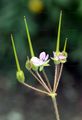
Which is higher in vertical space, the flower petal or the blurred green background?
the flower petal

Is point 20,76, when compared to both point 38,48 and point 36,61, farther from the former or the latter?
point 38,48

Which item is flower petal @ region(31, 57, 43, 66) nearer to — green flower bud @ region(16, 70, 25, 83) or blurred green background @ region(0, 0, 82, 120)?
green flower bud @ region(16, 70, 25, 83)

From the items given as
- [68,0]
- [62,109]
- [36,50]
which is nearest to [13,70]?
[36,50]

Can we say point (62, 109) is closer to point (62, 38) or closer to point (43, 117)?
point (43, 117)

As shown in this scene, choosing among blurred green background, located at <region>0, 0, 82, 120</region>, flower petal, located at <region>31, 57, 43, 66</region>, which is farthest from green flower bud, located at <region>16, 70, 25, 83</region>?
blurred green background, located at <region>0, 0, 82, 120</region>

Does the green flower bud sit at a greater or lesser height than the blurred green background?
greater

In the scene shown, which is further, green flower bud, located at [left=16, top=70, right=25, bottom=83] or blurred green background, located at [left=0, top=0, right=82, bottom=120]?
blurred green background, located at [left=0, top=0, right=82, bottom=120]

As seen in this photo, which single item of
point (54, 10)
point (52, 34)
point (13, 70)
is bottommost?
point (13, 70)

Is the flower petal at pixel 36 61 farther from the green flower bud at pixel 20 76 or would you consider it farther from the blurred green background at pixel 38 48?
the blurred green background at pixel 38 48

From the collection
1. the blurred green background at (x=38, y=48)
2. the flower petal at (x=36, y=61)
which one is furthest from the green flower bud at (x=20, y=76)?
the blurred green background at (x=38, y=48)

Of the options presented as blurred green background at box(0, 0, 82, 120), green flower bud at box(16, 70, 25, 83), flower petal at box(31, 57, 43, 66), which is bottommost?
blurred green background at box(0, 0, 82, 120)
